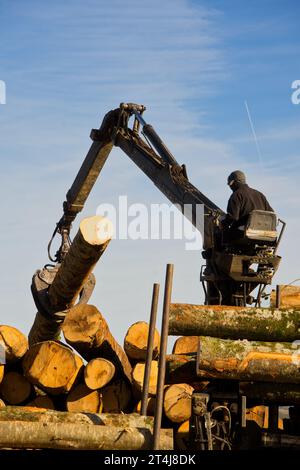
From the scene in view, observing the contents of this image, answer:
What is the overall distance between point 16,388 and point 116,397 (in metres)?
1.44

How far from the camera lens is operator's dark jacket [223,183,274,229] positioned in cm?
1380

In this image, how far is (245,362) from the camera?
34.1ft

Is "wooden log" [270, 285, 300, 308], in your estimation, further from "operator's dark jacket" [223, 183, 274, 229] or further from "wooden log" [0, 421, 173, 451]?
"wooden log" [0, 421, 173, 451]

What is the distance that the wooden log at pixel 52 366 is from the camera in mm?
12461

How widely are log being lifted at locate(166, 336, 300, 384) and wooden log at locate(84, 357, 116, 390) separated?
249 centimetres

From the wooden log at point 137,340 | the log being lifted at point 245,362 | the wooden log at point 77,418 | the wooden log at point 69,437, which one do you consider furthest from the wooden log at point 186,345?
the wooden log at point 69,437

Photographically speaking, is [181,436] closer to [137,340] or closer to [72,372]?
[137,340]

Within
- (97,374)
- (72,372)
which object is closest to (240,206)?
(97,374)

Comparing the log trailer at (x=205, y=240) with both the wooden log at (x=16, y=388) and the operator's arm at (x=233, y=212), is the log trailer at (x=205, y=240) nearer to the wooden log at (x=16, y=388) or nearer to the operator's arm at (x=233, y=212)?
the operator's arm at (x=233, y=212)

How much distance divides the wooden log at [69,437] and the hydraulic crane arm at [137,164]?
189 inches

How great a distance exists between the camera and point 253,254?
1382 cm

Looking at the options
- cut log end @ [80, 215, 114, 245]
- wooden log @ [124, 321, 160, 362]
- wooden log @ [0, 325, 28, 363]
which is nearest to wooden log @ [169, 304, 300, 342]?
cut log end @ [80, 215, 114, 245]
